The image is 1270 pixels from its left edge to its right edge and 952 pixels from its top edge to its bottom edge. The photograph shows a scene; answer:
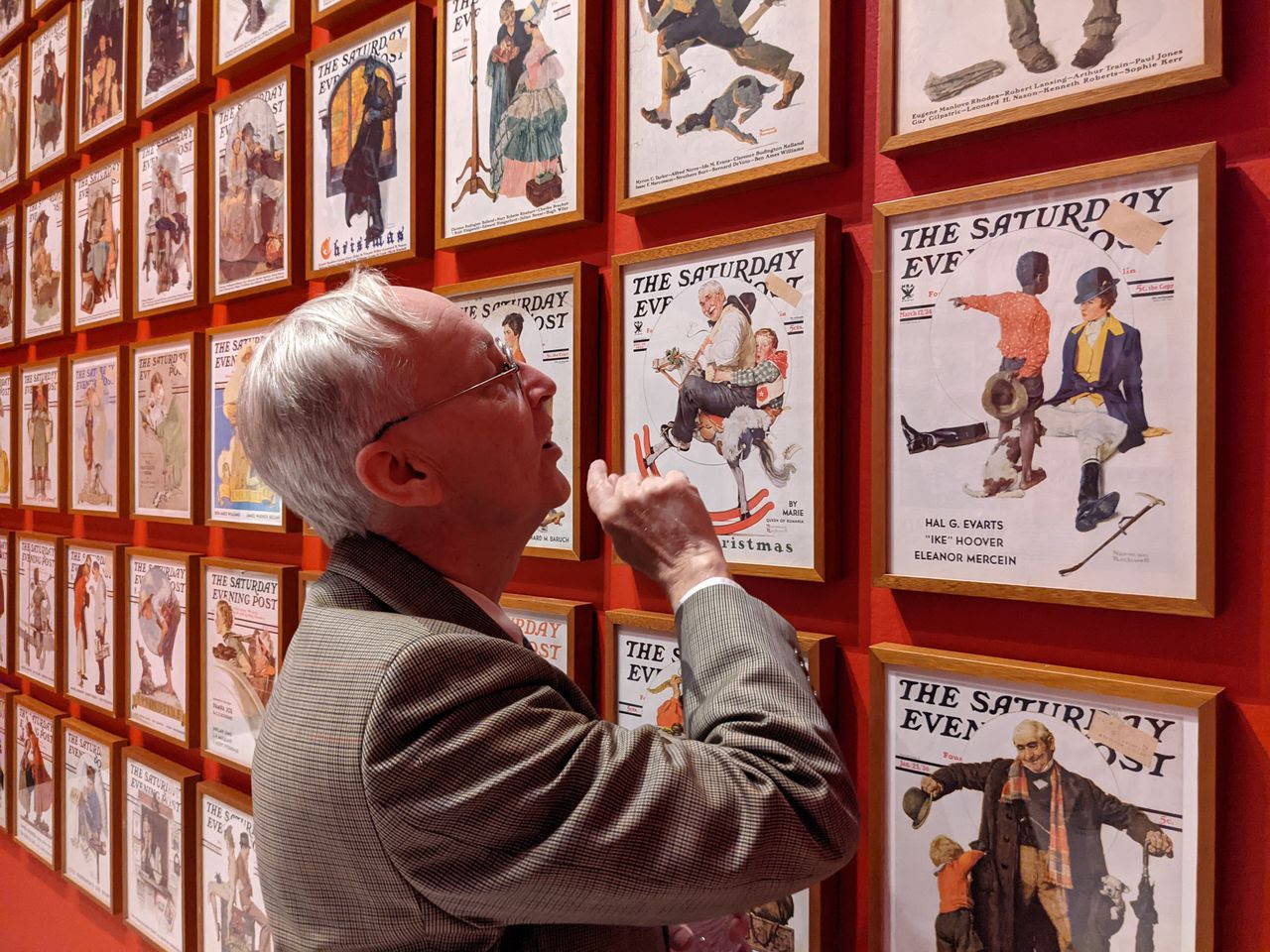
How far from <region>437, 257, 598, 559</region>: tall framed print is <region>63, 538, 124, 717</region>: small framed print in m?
1.35

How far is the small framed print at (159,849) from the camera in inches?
82.8

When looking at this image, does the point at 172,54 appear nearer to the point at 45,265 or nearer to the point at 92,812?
the point at 45,265

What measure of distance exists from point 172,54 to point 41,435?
3.65ft

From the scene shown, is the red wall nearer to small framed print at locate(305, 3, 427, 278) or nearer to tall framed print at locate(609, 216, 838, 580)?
tall framed print at locate(609, 216, 838, 580)

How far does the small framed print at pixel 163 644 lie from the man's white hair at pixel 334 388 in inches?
51.6

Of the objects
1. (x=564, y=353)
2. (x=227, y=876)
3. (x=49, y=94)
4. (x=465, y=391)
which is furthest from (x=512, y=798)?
(x=49, y=94)

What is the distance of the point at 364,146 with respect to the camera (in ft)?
5.59

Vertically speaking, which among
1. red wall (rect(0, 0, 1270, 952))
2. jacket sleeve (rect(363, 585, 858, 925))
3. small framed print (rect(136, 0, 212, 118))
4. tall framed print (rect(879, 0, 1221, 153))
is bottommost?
jacket sleeve (rect(363, 585, 858, 925))

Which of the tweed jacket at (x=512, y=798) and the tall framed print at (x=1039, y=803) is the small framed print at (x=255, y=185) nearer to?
the tweed jacket at (x=512, y=798)

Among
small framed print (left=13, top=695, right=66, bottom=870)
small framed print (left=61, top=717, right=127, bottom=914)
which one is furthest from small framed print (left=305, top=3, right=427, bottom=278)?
small framed print (left=13, top=695, right=66, bottom=870)

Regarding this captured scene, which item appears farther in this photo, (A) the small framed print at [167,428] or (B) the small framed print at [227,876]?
(A) the small framed print at [167,428]

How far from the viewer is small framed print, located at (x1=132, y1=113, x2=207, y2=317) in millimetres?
2074

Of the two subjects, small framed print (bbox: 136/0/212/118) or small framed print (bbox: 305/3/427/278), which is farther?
small framed print (bbox: 136/0/212/118)

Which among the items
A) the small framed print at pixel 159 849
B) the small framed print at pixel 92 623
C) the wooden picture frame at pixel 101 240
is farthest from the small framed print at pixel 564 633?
the wooden picture frame at pixel 101 240
